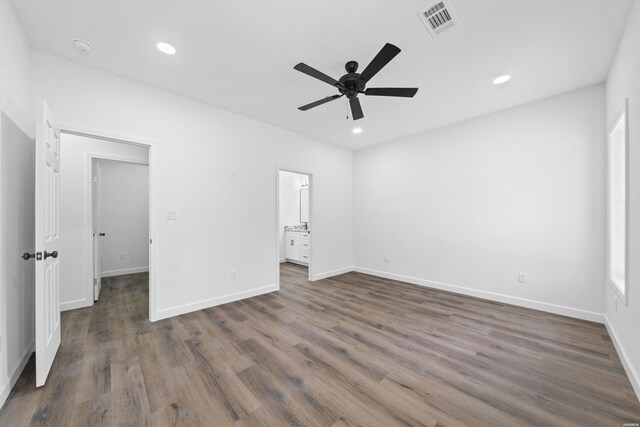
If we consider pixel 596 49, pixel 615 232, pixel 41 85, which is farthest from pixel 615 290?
pixel 41 85

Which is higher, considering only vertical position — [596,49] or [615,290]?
[596,49]

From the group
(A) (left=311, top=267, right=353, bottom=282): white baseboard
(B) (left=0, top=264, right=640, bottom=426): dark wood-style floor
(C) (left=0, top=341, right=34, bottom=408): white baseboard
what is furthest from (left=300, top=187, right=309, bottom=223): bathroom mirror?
(C) (left=0, top=341, right=34, bottom=408): white baseboard

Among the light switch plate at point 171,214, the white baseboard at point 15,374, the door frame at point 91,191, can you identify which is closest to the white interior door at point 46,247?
the white baseboard at point 15,374

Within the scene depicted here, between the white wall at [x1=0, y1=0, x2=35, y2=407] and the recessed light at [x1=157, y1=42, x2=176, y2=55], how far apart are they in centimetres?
91

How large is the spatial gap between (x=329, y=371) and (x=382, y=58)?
249 centimetres

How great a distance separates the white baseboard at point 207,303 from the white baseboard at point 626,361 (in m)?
3.80

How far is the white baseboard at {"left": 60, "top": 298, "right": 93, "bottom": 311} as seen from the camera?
3.21 meters

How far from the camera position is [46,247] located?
195 cm

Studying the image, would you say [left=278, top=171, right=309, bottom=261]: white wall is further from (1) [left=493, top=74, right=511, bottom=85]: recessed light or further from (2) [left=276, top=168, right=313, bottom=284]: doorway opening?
(1) [left=493, top=74, right=511, bottom=85]: recessed light

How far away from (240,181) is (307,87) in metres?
1.66

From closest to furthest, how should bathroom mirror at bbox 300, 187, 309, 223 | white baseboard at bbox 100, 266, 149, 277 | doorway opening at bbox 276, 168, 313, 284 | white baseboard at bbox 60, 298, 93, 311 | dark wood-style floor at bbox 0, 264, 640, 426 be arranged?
dark wood-style floor at bbox 0, 264, 640, 426 → white baseboard at bbox 60, 298, 93, 311 → white baseboard at bbox 100, 266, 149, 277 → doorway opening at bbox 276, 168, 313, 284 → bathroom mirror at bbox 300, 187, 309, 223

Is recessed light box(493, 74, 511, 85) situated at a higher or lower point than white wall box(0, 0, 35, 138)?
higher

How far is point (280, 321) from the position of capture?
2.98 meters

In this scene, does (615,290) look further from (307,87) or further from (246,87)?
(246,87)
